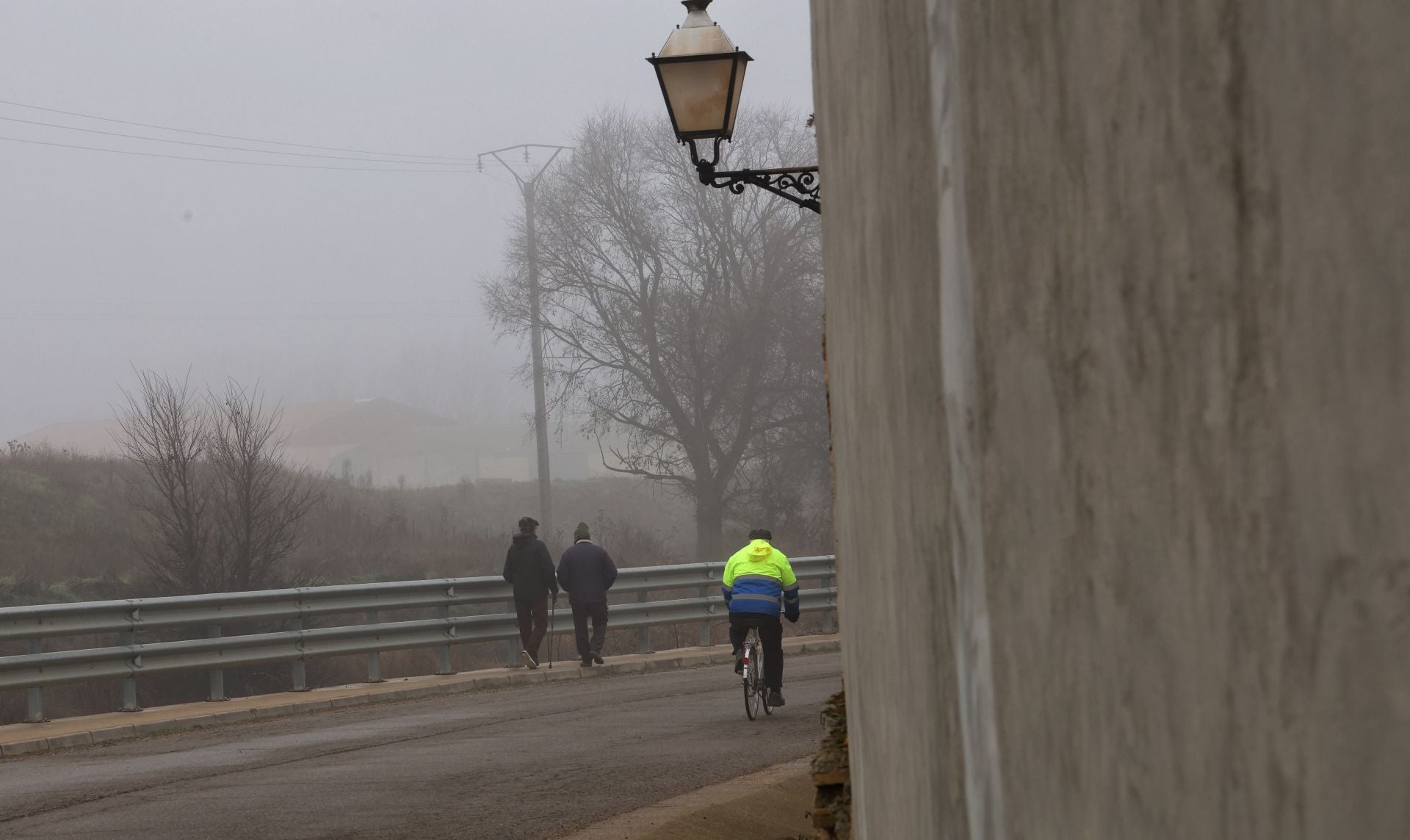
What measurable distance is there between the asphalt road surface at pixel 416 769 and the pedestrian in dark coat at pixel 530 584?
277cm

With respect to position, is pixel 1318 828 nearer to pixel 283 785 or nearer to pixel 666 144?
pixel 283 785

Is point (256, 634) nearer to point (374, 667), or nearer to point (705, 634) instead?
point (374, 667)

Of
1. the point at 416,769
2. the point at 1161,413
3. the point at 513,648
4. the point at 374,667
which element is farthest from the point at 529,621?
the point at 1161,413

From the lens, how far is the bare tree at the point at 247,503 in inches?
772

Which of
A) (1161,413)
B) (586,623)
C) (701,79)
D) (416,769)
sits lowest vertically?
(416,769)

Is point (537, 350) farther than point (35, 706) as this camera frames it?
Yes

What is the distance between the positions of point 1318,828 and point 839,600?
1.14 m

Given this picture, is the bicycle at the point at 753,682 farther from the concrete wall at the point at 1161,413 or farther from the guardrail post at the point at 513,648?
the concrete wall at the point at 1161,413

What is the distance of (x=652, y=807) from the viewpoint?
25.7 ft

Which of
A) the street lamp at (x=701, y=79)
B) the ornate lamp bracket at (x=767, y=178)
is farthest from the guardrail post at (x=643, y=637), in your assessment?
the street lamp at (x=701, y=79)

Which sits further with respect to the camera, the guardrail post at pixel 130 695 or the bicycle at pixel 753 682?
the guardrail post at pixel 130 695

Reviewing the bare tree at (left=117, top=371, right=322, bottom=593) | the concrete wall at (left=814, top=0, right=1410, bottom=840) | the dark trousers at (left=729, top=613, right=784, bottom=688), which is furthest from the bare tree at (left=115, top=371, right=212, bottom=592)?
the concrete wall at (left=814, top=0, right=1410, bottom=840)

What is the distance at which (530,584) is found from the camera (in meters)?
18.1

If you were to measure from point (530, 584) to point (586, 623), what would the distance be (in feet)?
3.05
